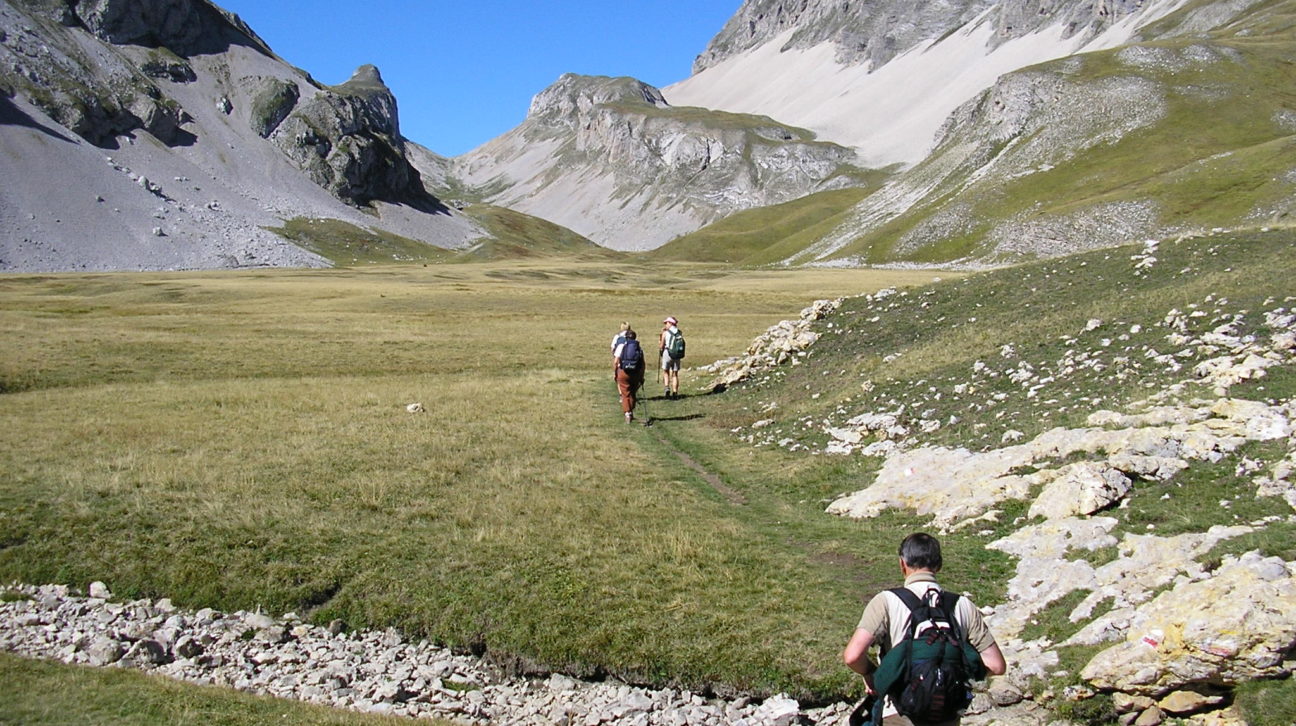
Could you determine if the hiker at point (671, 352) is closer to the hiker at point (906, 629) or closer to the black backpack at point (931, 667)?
the hiker at point (906, 629)

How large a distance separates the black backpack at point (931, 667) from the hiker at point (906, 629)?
11 millimetres

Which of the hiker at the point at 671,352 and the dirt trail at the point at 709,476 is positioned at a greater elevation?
the hiker at the point at 671,352

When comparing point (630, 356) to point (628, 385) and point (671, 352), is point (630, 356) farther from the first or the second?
point (671, 352)

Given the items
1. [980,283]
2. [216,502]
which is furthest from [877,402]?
[216,502]

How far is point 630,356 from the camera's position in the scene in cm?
2934

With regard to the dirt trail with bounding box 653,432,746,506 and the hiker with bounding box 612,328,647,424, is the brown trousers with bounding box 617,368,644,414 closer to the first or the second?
the hiker with bounding box 612,328,647,424

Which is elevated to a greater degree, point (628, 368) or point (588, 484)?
point (628, 368)

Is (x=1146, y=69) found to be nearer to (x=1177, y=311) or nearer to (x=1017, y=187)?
(x=1017, y=187)

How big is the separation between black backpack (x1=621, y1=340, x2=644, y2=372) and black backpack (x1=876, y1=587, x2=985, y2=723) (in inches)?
883

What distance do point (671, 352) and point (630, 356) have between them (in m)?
4.84

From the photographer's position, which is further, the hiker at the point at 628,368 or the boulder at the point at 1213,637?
the hiker at the point at 628,368

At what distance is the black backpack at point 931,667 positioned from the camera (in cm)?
693

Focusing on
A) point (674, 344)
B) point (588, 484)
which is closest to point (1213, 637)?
point (588, 484)

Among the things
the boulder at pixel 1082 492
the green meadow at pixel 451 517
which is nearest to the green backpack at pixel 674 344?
the green meadow at pixel 451 517
